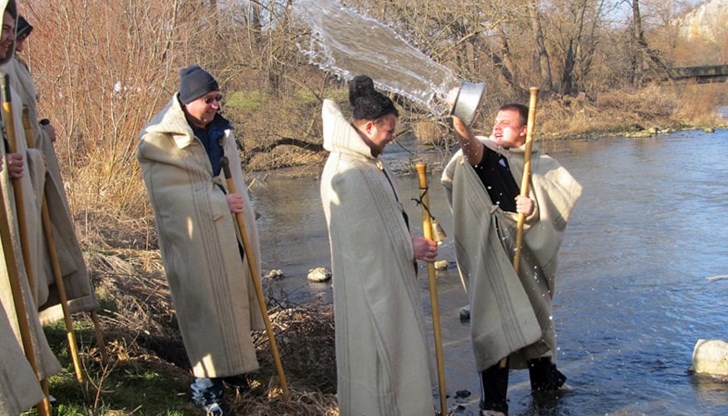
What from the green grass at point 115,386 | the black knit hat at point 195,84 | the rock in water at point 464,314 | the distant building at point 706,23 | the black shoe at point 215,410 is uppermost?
the distant building at point 706,23

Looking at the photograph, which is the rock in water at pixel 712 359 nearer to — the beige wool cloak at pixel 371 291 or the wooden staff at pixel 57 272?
the beige wool cloak at pixel 371 291

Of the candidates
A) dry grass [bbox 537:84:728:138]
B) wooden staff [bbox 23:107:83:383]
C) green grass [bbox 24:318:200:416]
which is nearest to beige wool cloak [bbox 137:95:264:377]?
green grass [bbox 24:318:200:416]

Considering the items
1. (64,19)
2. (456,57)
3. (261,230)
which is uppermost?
(64,19)

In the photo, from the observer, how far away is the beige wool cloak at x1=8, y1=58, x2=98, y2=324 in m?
4.35

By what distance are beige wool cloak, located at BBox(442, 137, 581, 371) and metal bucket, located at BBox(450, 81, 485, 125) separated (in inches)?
22.5

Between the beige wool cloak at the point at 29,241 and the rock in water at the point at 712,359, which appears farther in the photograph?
the rock in water at the point at 712,359

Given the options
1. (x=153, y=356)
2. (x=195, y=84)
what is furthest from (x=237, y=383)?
(x=195, y=84)

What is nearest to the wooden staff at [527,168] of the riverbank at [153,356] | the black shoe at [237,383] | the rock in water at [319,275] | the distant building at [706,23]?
the riverbank at [153,356]

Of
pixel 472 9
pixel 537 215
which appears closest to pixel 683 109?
pixel 472 9

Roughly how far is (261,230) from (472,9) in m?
4.90

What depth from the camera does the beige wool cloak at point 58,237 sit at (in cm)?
435

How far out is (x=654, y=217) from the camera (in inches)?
439

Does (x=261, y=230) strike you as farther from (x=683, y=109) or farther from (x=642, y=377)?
(x=683, y=109)

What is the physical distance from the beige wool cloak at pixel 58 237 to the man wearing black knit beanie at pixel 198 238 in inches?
23.4
